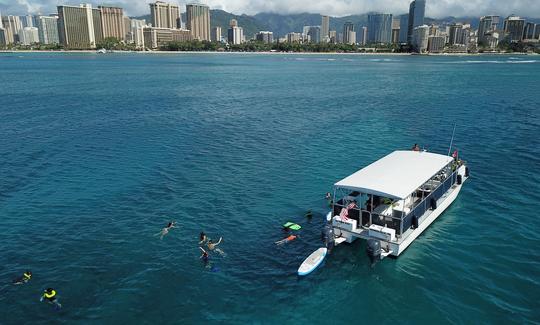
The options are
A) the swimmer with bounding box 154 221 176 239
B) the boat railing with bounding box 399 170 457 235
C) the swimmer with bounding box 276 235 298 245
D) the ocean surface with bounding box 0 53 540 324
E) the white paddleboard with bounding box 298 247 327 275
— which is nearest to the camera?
the ocean surface with bounding box 0 53 540 324

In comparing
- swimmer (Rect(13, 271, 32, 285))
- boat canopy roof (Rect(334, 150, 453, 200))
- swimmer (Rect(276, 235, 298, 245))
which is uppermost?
boat canopy roof (Rect(334, 150, 453, 200))

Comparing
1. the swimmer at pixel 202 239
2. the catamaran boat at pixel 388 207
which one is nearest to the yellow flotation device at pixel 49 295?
the swimmer at pixel 202 239

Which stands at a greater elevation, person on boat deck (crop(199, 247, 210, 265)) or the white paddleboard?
the white paddleboard

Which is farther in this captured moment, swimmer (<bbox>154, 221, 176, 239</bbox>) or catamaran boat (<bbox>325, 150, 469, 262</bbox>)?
swimmer (<bbox>154, 221, 176, 239</bbox>)

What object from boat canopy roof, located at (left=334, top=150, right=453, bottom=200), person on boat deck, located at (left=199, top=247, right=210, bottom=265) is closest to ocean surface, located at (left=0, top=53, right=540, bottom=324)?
person on boat deck, located at (left=199, top=247, right=210, bottom=265)

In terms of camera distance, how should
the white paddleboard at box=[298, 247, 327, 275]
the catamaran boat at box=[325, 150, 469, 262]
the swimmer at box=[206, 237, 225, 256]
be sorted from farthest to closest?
the swimmer at box=[206, 237, 225, 256] → the catamaran boat at box=[325, 150, 469, 262] → the white paddleboard at box=[298, 247, 327, 275]

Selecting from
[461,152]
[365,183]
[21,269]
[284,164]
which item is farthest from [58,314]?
[461,152]

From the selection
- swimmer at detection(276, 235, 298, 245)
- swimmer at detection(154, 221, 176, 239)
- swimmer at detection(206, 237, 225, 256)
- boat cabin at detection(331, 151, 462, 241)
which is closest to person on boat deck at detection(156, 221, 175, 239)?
swimmer at detection(154, 221, 176, 239)

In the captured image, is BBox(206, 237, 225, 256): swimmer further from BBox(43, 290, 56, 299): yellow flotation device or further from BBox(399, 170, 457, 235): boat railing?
BBox(399, 170, 457, 235): boat railing
